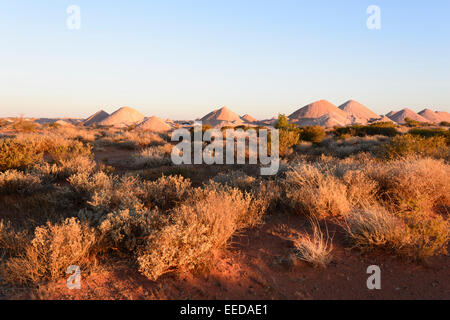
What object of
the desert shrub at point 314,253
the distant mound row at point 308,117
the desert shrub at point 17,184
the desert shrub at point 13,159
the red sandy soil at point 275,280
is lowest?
the red sandy soil at point 275,280

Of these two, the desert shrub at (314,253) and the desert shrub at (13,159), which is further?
the desert shrub at (13,159)

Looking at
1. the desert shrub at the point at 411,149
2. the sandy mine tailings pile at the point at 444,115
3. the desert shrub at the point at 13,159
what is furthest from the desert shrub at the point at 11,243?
the sandy mine tailings pile at the point at 444,115

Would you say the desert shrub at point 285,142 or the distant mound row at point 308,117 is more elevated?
the distant mound row at point 308,117

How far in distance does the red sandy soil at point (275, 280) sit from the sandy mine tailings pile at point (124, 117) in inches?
1797

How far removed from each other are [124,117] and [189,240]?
159 ft

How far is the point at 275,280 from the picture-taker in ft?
8.20

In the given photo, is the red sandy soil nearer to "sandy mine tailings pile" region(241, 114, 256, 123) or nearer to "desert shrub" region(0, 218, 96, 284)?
"desert shrub" region(0, 218, 96, 284)

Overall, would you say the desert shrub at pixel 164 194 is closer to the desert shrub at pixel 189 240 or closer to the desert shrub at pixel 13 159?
the desert shrub at pixel 189 240

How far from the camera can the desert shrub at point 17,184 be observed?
16.0 feet

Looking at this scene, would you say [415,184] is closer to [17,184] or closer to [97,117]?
[17,184]

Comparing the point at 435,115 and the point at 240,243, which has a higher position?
the point at 435,115

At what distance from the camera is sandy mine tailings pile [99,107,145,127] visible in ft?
149

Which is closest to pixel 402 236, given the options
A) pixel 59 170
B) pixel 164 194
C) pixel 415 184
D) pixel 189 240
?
pixel 415 184
